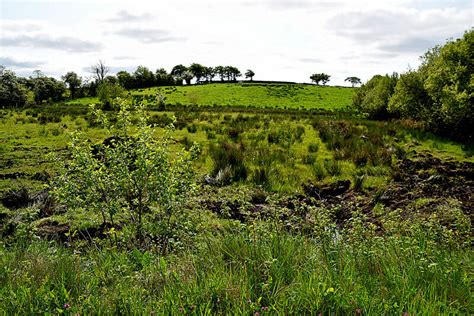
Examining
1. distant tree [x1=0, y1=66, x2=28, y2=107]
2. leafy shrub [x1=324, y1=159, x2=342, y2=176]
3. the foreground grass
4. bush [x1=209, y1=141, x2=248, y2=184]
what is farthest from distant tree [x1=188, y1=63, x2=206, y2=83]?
the foreground grass

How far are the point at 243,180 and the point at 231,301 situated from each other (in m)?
9.30

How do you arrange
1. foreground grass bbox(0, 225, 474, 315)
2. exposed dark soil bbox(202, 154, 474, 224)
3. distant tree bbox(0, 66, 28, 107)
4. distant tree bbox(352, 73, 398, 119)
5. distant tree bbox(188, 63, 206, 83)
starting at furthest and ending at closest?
distant tree bbox(188, 63, 206, 83) < distant tree bbox(0, 66, 28, 107) < distant tree bbox(352, 73, 398, 119) < exposed dark soil bbox(202, 154, 474, 224) < foreground grass bbox(0, 225, 474, 315)

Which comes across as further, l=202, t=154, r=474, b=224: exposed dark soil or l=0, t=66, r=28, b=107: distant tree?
l=0, t=66, r=28, b=107: distant tree

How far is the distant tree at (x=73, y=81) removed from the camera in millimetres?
75375

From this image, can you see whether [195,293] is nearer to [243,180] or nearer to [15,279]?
[15,279]

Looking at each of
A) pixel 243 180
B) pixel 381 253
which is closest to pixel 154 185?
pixel 381 253

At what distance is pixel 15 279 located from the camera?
446 cm

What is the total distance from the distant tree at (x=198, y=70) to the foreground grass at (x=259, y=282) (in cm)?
10564

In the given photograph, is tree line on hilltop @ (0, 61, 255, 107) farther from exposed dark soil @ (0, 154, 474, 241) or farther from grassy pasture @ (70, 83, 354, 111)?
exposed dark soil @ (0, 154, 474, 241)

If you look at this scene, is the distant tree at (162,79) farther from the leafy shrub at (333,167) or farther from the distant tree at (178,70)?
the leafy shrub at (333,167)

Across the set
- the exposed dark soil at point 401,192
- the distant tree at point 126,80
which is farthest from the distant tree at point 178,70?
the exposed dark soil at point 401,192

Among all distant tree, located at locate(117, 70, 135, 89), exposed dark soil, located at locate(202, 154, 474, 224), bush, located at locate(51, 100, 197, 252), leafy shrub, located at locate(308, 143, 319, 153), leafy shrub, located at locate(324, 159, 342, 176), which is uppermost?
distant tree, located at locate(117, 70, 135, 89)

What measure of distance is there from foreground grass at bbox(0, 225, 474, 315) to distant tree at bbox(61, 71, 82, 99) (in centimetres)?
7858

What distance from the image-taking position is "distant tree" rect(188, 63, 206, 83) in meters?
107
